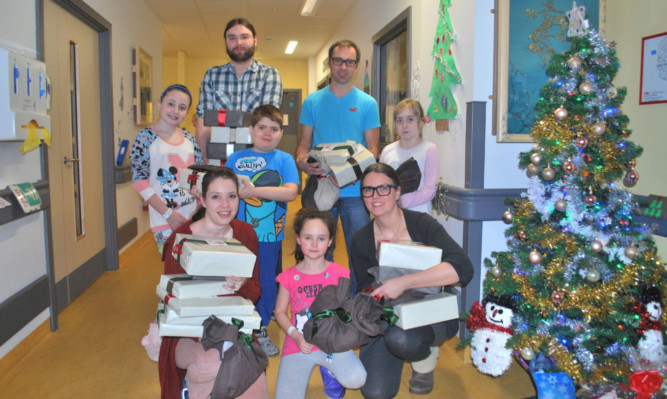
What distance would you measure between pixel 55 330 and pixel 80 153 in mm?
1416

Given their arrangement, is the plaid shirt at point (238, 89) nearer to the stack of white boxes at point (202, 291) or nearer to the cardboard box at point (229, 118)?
the cardboard box at point (229, 118)

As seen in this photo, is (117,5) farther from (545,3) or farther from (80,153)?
(545,3)

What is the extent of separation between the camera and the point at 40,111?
8.30 ft

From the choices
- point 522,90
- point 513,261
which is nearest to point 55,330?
point 513,261

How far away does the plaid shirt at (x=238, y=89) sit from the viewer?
9.10 feet

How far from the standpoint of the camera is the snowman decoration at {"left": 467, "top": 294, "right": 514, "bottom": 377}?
76.2 inches

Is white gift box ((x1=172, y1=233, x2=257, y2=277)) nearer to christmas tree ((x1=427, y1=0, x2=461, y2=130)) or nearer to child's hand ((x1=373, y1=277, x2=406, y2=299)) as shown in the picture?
child's hand ((x1=373, y1=277, x2=406, y2=299))

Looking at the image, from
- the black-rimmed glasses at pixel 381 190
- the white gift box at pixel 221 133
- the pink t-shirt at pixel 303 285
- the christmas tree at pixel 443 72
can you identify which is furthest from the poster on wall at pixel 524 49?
the white gift box at pixel 221 133

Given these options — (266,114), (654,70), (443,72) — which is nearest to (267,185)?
(266,114)

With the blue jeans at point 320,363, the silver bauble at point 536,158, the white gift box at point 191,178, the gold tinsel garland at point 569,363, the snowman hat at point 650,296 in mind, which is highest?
the silver bauble at point 536,158

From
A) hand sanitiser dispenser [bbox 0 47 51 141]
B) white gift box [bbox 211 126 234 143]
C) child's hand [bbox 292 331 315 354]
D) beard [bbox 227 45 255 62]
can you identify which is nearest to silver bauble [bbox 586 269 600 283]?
child's hand [bbox 292 331 315 354]

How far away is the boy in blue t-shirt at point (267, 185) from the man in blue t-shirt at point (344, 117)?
218mm

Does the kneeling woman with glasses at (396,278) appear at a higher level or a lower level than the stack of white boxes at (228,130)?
lower

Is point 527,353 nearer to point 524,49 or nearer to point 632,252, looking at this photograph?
point 632,252
